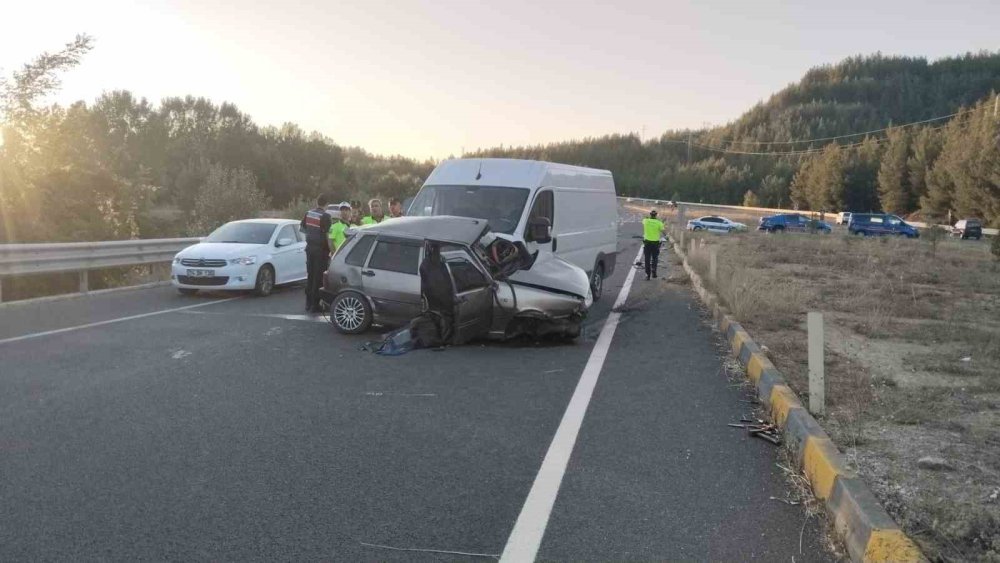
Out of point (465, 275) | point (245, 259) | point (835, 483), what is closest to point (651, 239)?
point (245, 259)

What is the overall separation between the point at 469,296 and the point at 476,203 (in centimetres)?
276

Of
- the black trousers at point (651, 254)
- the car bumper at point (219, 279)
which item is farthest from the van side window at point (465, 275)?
the black trousers at point (651, 254)

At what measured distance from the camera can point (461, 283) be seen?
9.34 metres

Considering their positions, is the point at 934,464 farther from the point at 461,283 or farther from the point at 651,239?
the point at 651,239

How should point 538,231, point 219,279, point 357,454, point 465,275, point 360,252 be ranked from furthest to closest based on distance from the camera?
point 219,279 < point 538,231 < point 360,252 < point 465,275 < point 357,454

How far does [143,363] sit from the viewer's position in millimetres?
8117

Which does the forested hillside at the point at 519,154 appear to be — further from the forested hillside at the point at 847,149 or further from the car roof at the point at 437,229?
the car roof at the point at 437,229

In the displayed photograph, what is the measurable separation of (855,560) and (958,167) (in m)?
68.9

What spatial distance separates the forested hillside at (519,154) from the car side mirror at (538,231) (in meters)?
12.7

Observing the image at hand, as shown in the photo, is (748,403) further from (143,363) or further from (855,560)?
(143,363)

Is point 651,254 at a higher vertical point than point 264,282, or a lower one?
higher

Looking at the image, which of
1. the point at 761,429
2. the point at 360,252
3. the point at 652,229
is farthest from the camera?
the point at 652,229

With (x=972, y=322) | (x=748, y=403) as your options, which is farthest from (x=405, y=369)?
(x=972, y=322)

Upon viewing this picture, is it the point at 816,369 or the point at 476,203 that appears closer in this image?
the point at 816,369
